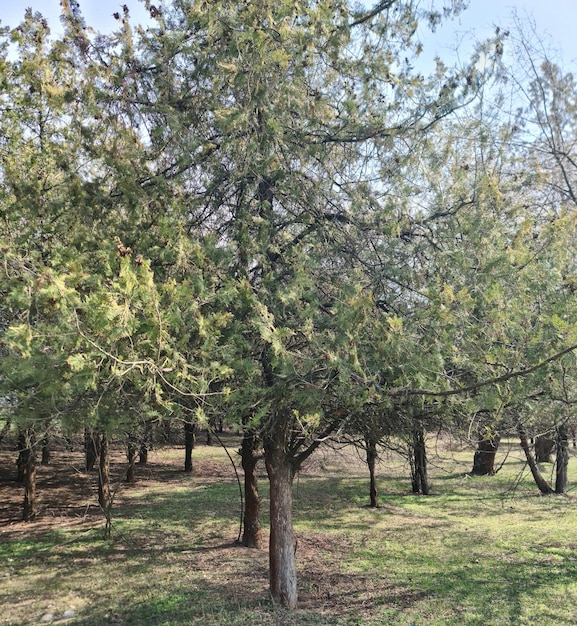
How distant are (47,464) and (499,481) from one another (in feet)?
54.7

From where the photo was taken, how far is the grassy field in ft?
22.8

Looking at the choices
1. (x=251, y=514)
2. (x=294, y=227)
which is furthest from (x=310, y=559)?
(x=294, y=227)

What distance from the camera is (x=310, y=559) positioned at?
9555 millimetres

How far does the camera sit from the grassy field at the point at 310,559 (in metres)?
6.94

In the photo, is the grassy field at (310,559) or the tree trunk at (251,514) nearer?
the grassy field at (310,559)

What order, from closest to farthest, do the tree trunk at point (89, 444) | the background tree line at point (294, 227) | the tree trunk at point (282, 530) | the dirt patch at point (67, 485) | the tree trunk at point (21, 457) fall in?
1. the background tree line at point (294, 227)
2. the tree trunk at point (89, 444)
3. the tree trunk at point (282, 530)
4. the tree trunk at point (21, 457)
5. the dirt patch at point (67, 485)

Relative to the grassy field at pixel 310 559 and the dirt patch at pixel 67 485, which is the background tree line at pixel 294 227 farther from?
the dirt patch at pixel 67 485

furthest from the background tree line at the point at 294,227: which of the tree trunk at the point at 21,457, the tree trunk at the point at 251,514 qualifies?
the tree trunk at the point at 21,457

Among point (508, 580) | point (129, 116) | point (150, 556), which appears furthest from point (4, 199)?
point (508, 580)

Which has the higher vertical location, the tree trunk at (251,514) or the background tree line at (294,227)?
the background tree line at (294,227)

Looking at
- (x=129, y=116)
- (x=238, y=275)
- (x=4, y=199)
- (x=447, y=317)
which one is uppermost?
(x=129, y=116)

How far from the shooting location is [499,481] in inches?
697

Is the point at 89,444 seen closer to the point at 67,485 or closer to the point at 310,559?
the point at 310,559

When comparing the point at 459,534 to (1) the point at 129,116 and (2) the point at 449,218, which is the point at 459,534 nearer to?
(2) the point at 449,218
